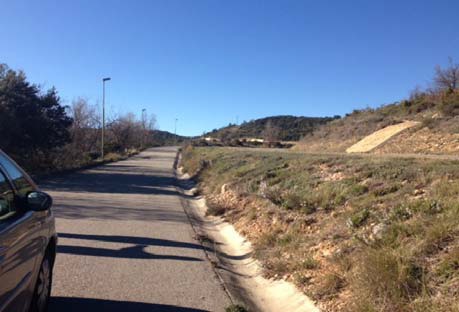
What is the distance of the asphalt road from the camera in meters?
5.62

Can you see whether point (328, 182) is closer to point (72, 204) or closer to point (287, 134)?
point (72, 204)

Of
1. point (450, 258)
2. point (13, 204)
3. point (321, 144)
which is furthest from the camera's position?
point (321, 144)

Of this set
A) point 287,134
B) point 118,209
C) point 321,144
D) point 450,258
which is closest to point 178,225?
point 118,209

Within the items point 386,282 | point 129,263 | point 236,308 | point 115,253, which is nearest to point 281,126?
point 115,253

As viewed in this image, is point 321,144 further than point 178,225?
Yes

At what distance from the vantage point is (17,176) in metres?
4.51

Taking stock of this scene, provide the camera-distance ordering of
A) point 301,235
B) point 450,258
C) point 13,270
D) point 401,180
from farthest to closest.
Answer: point 401,180 < point 301,235 < point 450,258 < point 13,270

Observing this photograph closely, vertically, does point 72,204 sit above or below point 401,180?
below

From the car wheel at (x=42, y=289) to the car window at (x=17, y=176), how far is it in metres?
0.73

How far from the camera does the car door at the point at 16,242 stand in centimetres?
341

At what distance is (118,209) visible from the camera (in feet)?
44.8

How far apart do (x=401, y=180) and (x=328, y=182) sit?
86.5 inches

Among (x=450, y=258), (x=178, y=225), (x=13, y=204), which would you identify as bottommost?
(x=178, y=225)

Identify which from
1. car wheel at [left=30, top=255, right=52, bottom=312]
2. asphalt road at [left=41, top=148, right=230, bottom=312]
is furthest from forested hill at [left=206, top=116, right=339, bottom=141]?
car wheel at [left=30, top=255, right=52, bottom=312]
